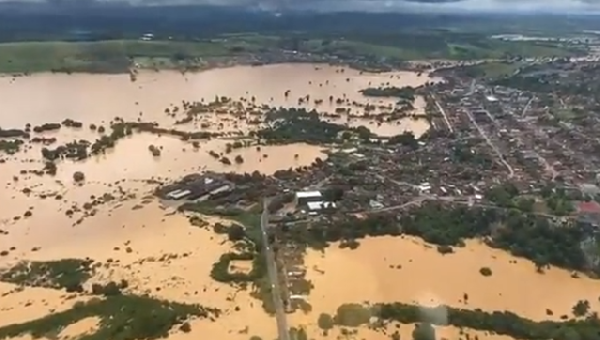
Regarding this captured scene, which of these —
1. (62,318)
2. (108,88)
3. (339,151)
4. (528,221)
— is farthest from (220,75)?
(62,318)

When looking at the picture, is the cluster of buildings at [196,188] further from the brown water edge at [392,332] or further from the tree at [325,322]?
the brown water edge at [392,332]

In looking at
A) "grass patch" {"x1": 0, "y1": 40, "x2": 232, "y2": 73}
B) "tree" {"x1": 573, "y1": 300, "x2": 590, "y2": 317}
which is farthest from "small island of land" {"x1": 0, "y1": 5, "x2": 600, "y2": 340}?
"grass patch" {"x1": 0, "y1": 40, "x2": 232, "y2": 73}

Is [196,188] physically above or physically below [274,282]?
above

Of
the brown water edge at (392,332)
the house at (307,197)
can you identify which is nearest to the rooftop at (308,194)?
the house at (307,197)

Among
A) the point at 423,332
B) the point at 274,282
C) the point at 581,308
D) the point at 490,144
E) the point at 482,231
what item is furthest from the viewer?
the point at 490,144

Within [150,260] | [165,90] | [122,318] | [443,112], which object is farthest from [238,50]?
[122,318]

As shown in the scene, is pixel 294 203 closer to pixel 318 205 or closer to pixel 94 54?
pixel 318 205
